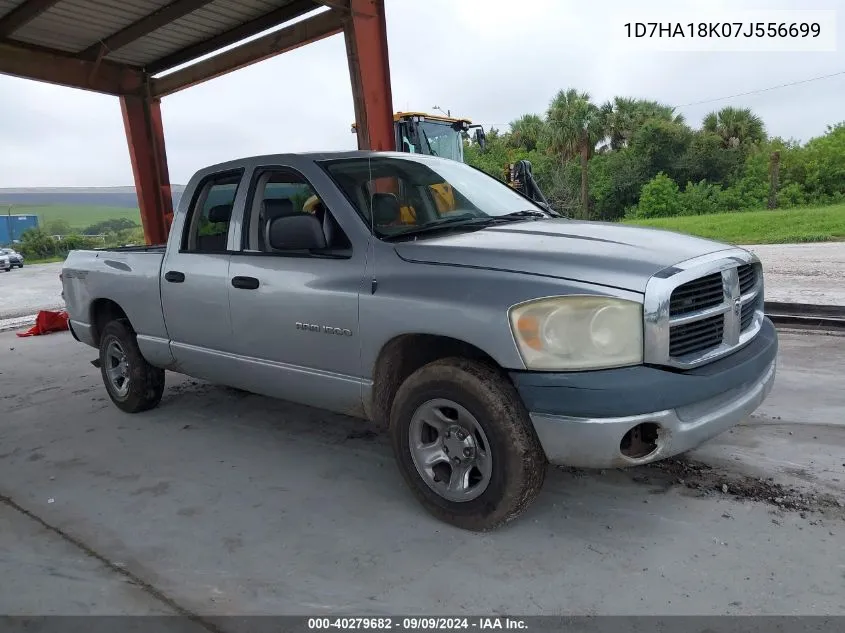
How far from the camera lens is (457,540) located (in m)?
3.00

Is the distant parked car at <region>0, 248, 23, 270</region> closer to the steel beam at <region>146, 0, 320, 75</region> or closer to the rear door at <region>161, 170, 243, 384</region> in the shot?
the steel beam at <region>146, 0, 320, 75</region>

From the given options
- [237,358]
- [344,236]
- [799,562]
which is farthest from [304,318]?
[799,562]

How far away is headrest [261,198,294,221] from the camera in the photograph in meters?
4.07

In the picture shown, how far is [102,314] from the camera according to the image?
5.49m

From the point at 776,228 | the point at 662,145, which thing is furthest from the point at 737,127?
the point at 776,228

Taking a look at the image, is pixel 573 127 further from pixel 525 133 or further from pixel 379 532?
pixel 379 532

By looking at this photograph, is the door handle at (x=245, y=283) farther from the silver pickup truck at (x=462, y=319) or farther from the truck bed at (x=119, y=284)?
the truck bed at (x=119, y=284)

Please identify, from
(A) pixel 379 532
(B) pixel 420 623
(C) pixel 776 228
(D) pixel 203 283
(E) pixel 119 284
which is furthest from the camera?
(C) pixel 776 228

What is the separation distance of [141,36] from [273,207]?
763 centimetres

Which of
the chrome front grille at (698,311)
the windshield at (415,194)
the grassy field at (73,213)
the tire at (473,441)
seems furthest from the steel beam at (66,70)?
the grassy field at (73,213)

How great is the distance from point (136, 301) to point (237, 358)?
1294mm

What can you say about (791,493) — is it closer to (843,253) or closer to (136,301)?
(136,301)

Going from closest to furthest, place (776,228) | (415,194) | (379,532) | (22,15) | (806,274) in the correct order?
(379,532)
(415,194)
(22,15)
(806,274)
(776,228)

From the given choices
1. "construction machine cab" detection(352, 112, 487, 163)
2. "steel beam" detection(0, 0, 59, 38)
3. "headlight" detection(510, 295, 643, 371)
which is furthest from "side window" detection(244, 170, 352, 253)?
"construction machine cab" detection(352, 112, 487, 163)
